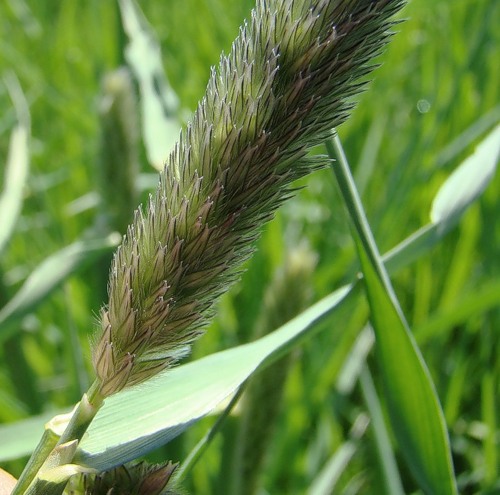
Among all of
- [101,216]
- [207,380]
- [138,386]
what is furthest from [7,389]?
[138,386]

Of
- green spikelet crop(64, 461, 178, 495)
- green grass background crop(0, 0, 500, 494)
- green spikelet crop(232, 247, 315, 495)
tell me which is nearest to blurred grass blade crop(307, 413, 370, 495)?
green grass background crop(0, 0, 500, 494)

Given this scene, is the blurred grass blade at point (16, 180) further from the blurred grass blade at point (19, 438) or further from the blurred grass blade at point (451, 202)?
the blurred grass blade at point (451, 202)

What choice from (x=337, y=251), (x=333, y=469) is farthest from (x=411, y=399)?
(x=337, y=251)

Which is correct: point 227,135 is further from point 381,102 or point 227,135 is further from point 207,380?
point 381,102

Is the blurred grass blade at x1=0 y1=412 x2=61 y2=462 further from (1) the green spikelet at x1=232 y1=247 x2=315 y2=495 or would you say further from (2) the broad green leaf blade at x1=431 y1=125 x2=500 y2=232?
(2) the broad green leaf blade at x1=431 y1=125 x2=500 y2=232


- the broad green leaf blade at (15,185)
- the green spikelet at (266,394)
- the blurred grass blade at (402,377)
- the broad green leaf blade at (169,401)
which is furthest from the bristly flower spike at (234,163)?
the broad green leaf blade at (15,185)

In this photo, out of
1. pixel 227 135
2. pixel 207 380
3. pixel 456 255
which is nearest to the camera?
pixel 227 135
